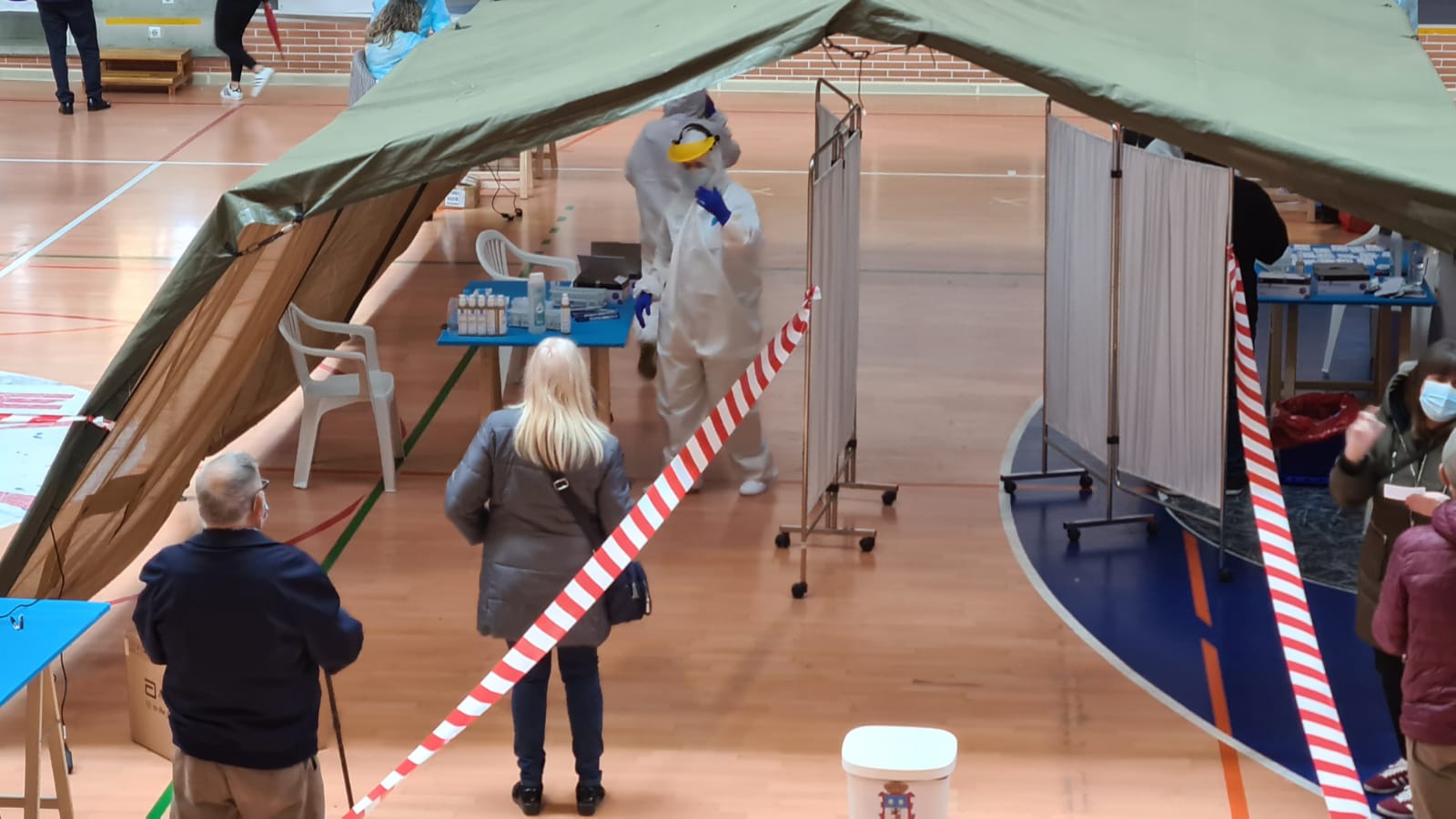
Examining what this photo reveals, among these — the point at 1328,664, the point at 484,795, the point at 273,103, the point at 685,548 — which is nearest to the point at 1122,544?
the point at 1328,664

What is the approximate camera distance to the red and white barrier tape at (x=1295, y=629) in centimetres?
455

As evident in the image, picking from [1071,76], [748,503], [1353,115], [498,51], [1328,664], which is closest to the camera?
[1071,76]

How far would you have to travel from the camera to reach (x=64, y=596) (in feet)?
18.5

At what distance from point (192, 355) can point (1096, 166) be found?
3.58 metres

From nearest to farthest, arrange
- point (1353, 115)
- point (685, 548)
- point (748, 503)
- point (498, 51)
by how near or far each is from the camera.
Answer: point (1353, 115)
point (498, 51)
point (685, 548)
point (748, 503)

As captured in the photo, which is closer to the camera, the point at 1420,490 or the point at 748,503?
the point at 1420,490

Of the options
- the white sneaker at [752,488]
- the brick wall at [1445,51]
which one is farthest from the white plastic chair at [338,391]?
the brick wall at [1445,51]

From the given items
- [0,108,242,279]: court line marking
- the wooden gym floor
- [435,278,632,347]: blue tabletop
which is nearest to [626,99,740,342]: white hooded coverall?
[435,278,632,347]: blue tabletop

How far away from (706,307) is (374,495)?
171cm

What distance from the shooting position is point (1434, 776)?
4160 mm

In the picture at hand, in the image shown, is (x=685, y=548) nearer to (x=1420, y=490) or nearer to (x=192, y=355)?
(x=192, y=355)

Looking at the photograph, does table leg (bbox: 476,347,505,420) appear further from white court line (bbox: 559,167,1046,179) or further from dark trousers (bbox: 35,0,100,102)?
dark trousers (bbox: 35,0,100,102)

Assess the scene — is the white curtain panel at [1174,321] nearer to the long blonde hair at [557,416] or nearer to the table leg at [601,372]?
the table leg at [601,372]

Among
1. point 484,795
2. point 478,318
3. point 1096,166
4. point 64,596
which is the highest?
point 1096,166
